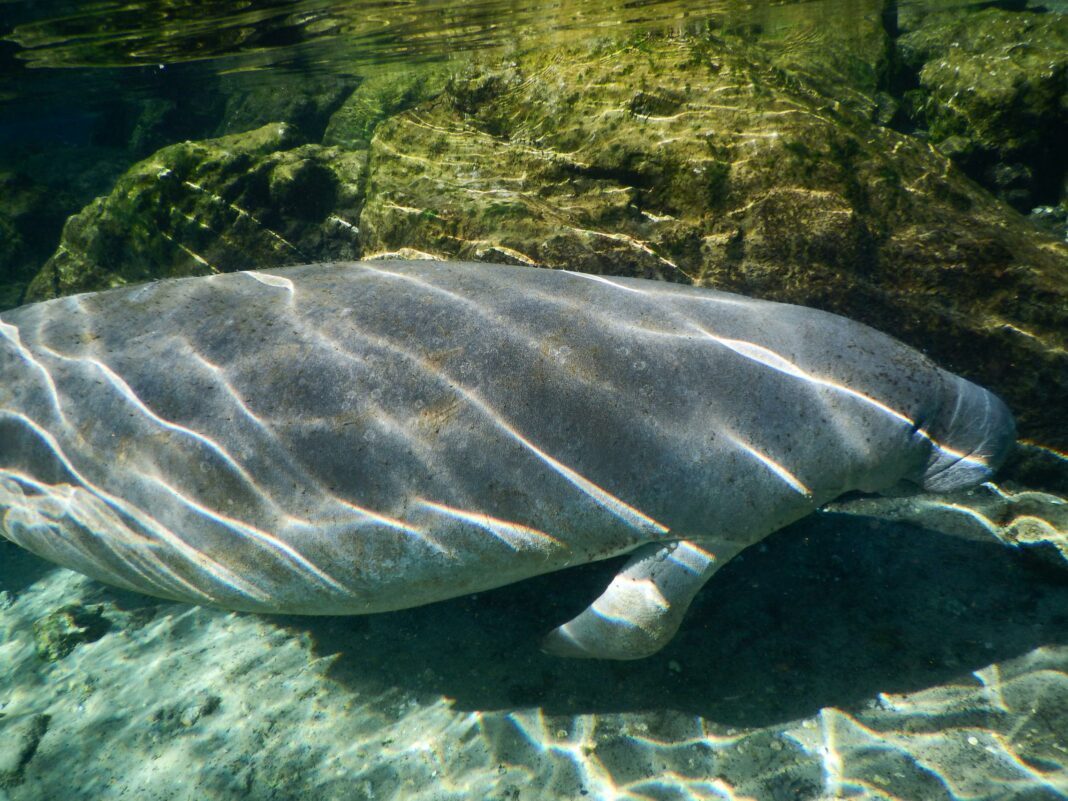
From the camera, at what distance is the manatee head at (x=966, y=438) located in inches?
116

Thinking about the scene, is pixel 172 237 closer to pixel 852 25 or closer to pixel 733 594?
pixel 733 594

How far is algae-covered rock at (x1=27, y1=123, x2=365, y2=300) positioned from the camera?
600 centimetres

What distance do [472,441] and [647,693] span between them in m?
1.66

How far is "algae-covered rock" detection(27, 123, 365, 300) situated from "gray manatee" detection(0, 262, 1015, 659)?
316 centimetres

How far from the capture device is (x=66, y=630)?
167 inches

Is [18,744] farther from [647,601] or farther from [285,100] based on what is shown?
[285,100]

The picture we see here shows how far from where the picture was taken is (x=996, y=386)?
12.5 feet

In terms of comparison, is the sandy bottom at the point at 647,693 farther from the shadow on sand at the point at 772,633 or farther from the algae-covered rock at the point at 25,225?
the algae-covered rock at the point at 25,225

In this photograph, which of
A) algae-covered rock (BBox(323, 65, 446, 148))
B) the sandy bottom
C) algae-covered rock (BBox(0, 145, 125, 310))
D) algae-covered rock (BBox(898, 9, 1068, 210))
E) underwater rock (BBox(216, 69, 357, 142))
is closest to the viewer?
the sandy bottom

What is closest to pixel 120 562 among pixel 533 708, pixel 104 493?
pixel 104 493

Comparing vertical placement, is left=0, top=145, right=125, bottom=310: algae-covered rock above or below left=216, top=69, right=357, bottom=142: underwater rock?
below

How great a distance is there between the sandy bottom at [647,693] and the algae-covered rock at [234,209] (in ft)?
12.4

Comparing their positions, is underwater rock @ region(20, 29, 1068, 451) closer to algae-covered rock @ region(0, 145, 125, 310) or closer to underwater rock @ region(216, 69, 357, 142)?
algae-covered rock @ region(0, 145, 125, 310)

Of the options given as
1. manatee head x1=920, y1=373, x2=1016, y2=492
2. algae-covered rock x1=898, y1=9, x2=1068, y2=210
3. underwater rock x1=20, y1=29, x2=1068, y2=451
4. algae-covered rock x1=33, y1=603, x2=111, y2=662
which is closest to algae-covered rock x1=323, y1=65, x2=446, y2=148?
underwater rock x1=20, y1=29, x2=1068, y2=451
